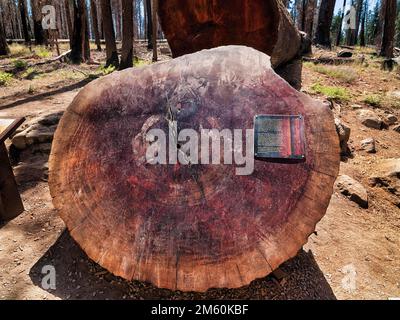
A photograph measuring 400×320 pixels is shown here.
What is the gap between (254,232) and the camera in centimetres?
186

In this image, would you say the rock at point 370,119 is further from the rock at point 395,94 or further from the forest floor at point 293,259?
the rock at point 395,94

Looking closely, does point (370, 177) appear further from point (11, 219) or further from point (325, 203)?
point (11, 219)

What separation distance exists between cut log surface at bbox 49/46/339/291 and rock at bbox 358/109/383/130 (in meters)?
3.17

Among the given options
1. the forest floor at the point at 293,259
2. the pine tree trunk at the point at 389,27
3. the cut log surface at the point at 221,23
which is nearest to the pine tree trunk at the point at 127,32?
the cut log surface at the point at 221,23

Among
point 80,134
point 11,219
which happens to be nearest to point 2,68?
point 11,219

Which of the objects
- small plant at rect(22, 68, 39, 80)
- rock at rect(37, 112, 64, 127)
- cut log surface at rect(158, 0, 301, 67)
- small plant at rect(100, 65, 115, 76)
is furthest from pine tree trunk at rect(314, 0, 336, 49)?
rock at rect(37, 112, 64, 127)

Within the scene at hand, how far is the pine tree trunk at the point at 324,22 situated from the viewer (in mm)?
12773

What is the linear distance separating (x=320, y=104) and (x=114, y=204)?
142 cm

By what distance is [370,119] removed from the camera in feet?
16.3

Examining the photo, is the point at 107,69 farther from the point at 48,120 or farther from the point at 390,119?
the point at 390,119

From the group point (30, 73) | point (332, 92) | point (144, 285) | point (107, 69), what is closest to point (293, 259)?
point (144, 285)

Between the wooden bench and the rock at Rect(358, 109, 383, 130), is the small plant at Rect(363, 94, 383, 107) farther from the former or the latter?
the wooden bench

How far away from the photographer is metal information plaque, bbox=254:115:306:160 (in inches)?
80.0

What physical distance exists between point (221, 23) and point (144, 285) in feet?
10.7
